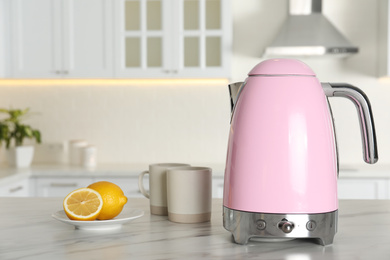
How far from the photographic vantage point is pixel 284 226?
102 centimetres

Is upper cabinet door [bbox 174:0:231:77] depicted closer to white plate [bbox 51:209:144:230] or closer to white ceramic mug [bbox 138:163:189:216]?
white ceramic mug [bbox 138:163:189:216]

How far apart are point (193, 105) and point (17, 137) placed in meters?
1.17

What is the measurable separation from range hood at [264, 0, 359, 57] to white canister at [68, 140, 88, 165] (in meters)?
1.33

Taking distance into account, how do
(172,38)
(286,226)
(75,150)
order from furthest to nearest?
(75,150) < (172,38) < (286,226)

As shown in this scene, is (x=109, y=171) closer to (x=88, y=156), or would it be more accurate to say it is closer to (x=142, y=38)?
(x=88, y=156)

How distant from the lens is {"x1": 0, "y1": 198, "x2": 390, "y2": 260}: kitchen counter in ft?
3.29

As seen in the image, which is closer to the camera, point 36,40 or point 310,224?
point 310,224

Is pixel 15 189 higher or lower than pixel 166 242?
lower

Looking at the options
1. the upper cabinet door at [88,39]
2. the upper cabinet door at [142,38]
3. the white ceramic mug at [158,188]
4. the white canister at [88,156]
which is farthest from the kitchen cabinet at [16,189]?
the white ceramic mug at [158,188]

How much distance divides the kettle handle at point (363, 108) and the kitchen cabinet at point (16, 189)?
2.20 m

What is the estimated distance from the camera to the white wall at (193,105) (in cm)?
360

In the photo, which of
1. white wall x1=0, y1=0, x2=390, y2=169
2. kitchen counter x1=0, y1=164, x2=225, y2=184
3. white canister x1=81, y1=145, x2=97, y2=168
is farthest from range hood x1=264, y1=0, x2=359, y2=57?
white canister x1=81, y1=145, x2=97, y2=168

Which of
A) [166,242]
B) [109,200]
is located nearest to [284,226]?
[166,242]

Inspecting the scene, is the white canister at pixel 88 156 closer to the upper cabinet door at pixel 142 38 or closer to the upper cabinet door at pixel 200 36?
the upper cabinet door at pixel 142 38
